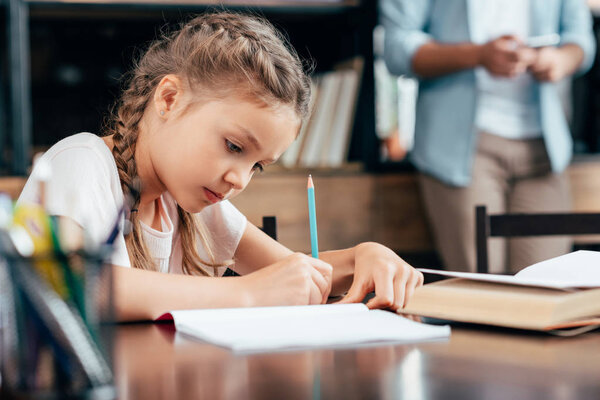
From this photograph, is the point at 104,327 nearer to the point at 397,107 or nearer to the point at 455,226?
the point at 455,226

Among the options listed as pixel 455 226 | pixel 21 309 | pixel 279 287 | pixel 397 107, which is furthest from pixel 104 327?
pixel 397 107

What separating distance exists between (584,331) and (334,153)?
5.99 ft

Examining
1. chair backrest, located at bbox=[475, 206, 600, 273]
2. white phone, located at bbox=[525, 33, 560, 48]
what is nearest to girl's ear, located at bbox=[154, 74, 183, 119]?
chair backrest, located at bbox=[475, 206, 600, 273]

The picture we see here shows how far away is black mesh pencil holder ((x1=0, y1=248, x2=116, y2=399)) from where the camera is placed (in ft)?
1.52

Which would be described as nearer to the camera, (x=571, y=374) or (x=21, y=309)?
(x=21, y=309)

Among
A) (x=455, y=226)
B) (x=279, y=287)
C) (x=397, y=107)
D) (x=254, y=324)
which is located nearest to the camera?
(x=254, y=324)

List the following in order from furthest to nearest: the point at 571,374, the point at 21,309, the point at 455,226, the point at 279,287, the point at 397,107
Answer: the point at 397,107, the point at 455,226, the point at 279,287, the point at 571,374, the point at 21,309

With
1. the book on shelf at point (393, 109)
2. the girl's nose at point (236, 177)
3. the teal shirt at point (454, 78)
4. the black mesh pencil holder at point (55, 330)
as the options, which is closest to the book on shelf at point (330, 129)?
the book on shelf at point (393, 109)

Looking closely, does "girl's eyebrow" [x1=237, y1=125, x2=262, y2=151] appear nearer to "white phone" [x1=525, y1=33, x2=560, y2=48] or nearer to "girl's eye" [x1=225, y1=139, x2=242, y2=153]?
"girl's eye" [x1=225, y1=139, x2=242, y2=153]

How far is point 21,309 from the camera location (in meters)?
0.47

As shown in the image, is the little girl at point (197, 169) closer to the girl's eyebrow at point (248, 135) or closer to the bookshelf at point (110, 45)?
the girl's eyebrow at point (248, 135)

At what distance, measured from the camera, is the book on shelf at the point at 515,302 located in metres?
0.77

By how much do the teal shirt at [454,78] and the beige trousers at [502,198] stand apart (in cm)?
4

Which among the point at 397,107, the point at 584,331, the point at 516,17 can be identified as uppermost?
the point at 516,17
